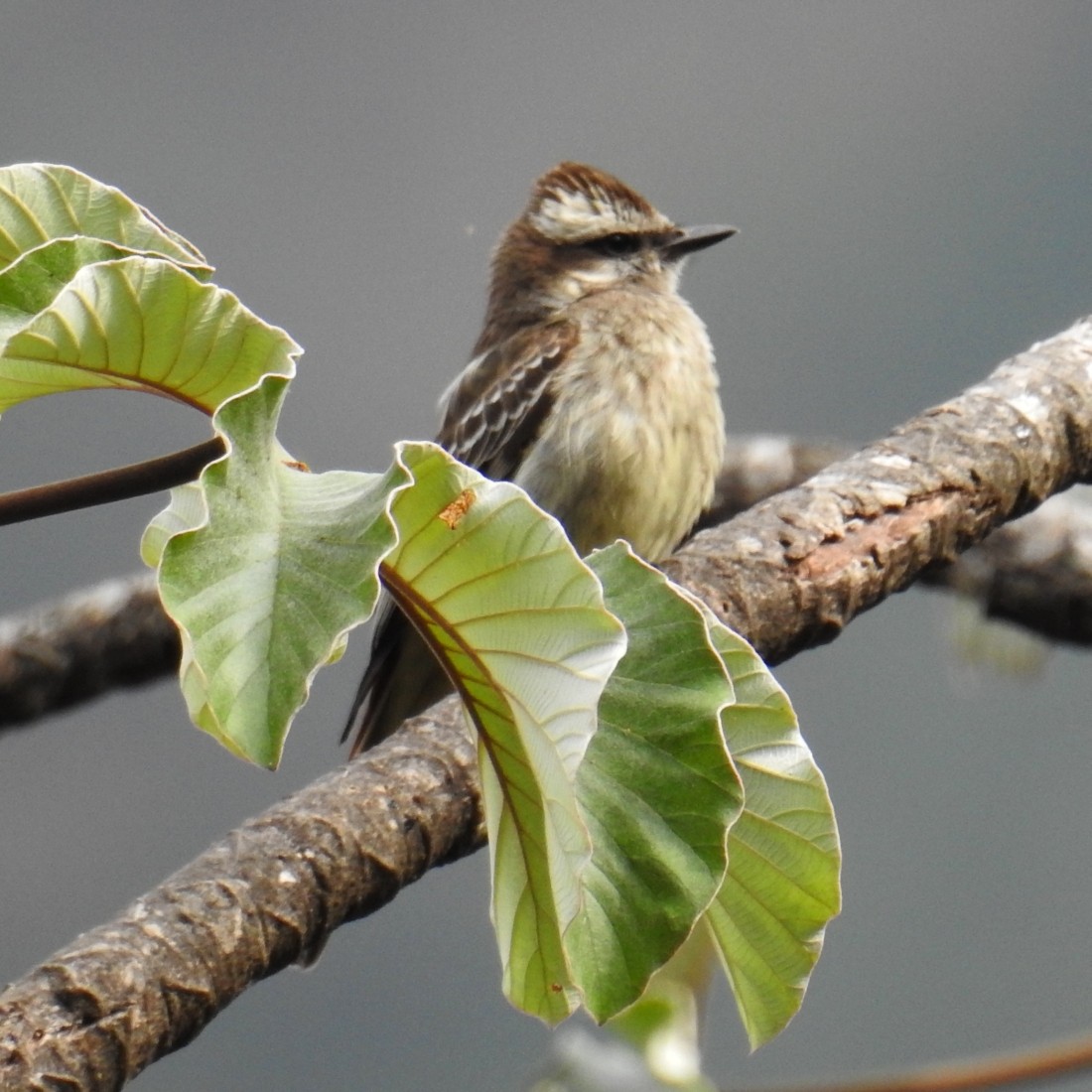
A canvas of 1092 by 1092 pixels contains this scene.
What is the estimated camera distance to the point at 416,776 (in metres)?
2.07

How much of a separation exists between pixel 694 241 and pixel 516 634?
405 centimetres

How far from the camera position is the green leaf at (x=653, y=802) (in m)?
1.22

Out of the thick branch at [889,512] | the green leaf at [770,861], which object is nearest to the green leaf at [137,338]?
the green leaf at [770,861]

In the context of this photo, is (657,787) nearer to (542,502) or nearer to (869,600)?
(869,600)

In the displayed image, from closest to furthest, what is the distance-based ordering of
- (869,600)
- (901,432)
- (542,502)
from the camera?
(869,600) → (901,432) → (542,502)

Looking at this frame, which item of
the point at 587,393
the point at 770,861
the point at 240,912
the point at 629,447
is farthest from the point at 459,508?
the point at 587,393

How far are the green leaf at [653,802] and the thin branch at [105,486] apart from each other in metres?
0.37

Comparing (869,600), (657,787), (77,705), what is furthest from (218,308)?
(77,705)

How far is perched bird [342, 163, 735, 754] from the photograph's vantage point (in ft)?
13.5

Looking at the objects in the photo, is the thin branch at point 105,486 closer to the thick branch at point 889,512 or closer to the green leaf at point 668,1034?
the green leaf at point 668,1034

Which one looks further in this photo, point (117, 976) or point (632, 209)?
point (632, 209)

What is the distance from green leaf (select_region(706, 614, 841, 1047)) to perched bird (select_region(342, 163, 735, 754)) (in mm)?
2580

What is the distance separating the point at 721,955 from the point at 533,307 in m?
3.52

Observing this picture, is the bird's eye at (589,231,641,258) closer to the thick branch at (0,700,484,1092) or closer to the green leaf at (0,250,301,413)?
the thick branch at (0,700,484,1092)
